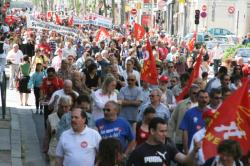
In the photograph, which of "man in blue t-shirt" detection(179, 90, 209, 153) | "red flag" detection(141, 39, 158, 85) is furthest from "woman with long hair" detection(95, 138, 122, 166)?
"red flag" detection(141, 39, 158, 85)

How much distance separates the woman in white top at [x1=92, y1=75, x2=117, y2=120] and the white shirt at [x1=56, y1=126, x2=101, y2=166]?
13.2 ft

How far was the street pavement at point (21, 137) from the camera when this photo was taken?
607 inches

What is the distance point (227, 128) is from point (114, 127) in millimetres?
2061

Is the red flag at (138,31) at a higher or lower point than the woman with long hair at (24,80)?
higher

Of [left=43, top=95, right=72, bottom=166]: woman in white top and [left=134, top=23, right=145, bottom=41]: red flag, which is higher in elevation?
[left=134, top=23, right=145, bottom=41]: red flag

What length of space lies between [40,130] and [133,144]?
8.99 meters

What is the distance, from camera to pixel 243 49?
1607 inches

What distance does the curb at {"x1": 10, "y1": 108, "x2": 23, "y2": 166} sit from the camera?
50.0 feet

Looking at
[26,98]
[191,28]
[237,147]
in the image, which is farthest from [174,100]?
[191,28]

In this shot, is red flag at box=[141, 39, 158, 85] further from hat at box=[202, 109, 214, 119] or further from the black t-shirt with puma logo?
the black t-shirt with puma logo

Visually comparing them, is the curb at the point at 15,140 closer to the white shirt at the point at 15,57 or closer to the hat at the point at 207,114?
the hat at the point at 207,114

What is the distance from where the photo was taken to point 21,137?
1816 cm

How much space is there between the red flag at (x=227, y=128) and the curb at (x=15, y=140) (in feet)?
21.8

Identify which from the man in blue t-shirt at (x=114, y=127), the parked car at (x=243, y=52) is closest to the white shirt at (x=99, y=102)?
the man in blue t-shirt at (x=114, y=127)
